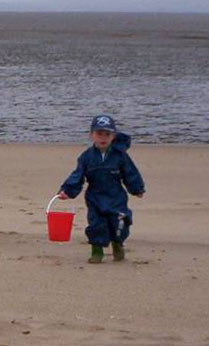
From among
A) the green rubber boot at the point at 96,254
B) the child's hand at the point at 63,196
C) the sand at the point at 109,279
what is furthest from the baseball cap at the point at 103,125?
the sand at the point at 109,279

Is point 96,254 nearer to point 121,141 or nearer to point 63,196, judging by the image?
point 63,196

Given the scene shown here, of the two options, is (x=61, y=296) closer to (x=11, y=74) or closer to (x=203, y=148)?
(x=203, y=148)

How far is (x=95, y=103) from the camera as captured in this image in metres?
26.8

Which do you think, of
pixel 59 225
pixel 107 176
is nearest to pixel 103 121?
pixel 107 176

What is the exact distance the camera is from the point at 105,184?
8.04m

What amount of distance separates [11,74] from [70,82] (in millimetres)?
4496

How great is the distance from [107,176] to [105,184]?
0.20ft

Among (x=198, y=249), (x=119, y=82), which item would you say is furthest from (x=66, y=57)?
(x=198, y=249)

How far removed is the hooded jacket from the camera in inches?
316

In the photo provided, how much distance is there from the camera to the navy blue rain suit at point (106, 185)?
8.02 meters

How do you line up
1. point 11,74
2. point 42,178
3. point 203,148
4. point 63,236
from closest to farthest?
point 63,236 → point 42,178 → point 203,148 → point 11,74

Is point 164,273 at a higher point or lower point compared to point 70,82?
higher

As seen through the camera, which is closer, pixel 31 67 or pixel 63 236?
pixel 63 236

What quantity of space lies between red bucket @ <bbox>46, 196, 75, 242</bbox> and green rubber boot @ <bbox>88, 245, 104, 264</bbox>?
303mm
